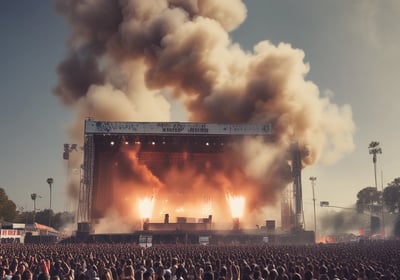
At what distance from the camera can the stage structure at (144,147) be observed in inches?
1698

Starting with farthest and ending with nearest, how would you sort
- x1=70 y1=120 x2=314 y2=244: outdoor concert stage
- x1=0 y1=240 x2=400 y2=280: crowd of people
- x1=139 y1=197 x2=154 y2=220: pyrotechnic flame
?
x1=139 y1=197 x2=154 y2=220: pyrotechnic flame < x1=70 y1=120 x2=314 y2=244: outdoor concert stage < x1=0 y1=240 x2=400 y2=280: crowd of people

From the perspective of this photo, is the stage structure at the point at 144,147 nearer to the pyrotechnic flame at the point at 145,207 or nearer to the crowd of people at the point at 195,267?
the pyrotechnic flame at the point at 145,207

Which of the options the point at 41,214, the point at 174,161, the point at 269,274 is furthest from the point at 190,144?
the point at 41,214

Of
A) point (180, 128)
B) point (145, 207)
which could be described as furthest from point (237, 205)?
point (180, 128)

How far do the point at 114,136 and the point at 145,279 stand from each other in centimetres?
3829

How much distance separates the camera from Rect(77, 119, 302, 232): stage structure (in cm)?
4312

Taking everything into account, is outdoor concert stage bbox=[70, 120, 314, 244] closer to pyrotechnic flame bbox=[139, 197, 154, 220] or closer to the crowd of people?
pyrotechnic flame bbox=[139, 197, 154, 220]

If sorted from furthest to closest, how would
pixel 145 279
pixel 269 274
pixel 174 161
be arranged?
pixel 174 161 < pixel 269 274 < pixel 145 279

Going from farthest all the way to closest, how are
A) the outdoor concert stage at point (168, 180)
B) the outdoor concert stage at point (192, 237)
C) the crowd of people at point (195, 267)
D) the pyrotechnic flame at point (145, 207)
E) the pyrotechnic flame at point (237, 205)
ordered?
the pyrotechnic flame at point (145, 207) → the pyrotechnic flame at point (237, 205) → the outdoor concert stage at point (168, 180) → the outdoor concert stage at point (192, 237) → the crowd of people at point (195, 267)

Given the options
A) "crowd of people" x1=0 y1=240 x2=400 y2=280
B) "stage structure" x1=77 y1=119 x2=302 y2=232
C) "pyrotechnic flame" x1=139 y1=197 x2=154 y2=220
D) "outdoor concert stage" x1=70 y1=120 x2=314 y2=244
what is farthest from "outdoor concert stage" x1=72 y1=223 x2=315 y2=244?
"crowd of people" x1=0 y1=240 x2=400 y2=280

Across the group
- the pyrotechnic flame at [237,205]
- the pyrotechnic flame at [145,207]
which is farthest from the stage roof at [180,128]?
the pyrotechnic flame at [145,207]

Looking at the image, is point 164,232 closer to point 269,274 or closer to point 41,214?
point 269,274

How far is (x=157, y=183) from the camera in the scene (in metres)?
51.1

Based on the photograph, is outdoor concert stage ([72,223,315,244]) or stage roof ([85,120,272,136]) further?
stage roof ([85,120,272,136])
